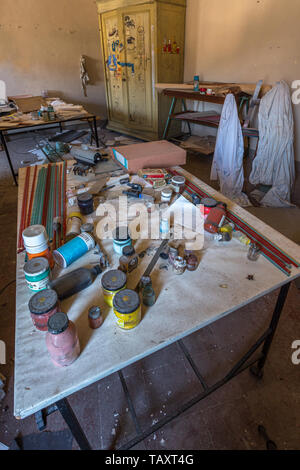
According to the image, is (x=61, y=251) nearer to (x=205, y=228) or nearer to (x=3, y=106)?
(x=205, y=228)

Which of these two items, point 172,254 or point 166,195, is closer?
point 172,254

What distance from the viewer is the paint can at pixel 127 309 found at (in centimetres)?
75

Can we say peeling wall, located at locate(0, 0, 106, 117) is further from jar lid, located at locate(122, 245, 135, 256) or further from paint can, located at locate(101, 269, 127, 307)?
paint can, located at locate(101, 269, 127, 307)

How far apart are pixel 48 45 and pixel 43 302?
5761mm

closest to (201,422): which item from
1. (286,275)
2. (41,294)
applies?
(286,275)

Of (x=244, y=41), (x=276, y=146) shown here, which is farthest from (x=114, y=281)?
(x=244, y=41)

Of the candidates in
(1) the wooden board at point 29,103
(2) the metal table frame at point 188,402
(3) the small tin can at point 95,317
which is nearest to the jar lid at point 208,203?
(2) the metal table frame at point 188,402

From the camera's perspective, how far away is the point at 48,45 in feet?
15.9

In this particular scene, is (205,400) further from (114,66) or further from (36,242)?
(114,66)

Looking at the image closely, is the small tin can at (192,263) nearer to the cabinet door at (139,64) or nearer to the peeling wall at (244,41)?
the peeling wall at (244,41)

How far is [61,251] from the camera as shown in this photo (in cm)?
99

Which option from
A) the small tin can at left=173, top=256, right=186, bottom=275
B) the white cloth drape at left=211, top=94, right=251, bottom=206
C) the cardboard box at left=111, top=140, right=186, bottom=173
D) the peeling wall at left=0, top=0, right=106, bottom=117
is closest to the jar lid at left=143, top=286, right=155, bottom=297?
the small tin can at left=173, top=256, right=186, bottom=275

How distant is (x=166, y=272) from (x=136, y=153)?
1061 millimetres

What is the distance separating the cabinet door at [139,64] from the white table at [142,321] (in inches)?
157
